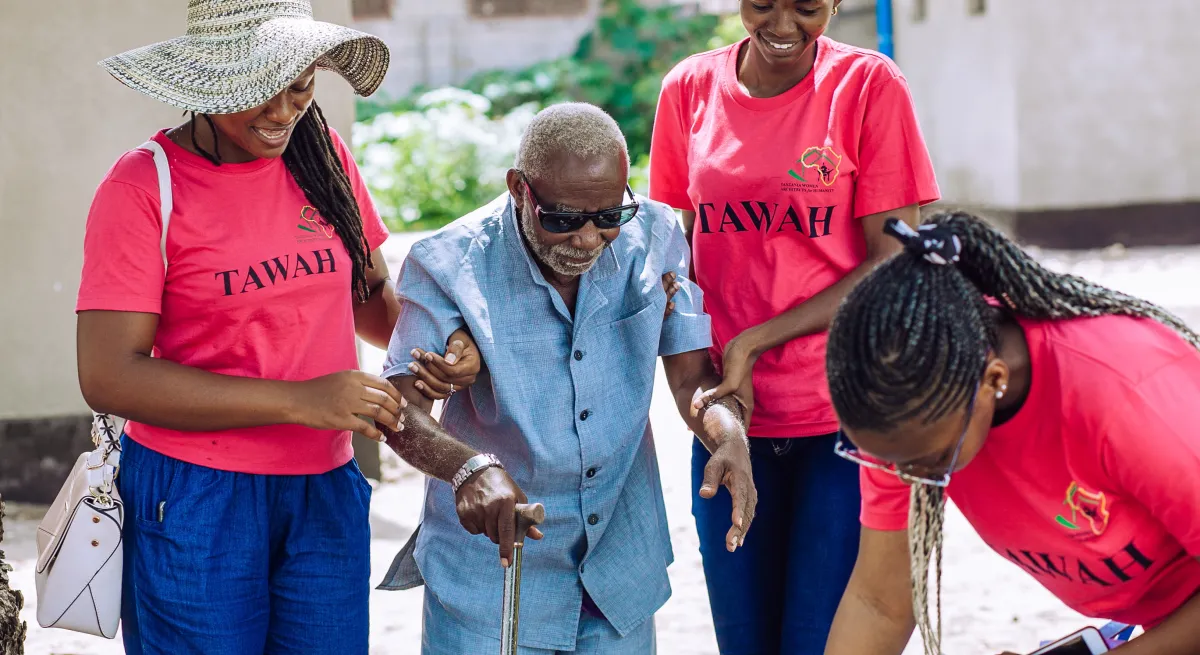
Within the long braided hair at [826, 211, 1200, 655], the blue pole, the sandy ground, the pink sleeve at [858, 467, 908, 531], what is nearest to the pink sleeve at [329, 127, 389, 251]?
the pink sleeve at [858, 467, 908, 531]

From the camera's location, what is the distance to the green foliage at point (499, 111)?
1431 cm

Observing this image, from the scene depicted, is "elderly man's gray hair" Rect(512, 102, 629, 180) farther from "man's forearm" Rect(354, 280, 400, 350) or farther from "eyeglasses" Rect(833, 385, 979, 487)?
"eyeglasses" Rect(833, 385, 979, 487)

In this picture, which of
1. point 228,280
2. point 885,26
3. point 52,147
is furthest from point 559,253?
point 885,26

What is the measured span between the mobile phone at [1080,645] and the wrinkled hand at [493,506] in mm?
975

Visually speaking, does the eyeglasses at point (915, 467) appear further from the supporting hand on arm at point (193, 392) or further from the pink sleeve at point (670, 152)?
the pink sleeve at point (670, 152)

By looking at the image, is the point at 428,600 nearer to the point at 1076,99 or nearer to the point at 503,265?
the point at 503,265

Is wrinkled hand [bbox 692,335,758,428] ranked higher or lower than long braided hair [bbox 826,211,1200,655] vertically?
lower

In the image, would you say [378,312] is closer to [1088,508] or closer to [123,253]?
[123,253]

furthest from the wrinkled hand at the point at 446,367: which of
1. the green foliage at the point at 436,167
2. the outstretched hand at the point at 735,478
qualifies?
the green foliage at the point at 436,167

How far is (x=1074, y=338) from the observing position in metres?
2.16

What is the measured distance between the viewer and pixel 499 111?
17.5 meters

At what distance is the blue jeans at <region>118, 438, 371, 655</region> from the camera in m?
2.81

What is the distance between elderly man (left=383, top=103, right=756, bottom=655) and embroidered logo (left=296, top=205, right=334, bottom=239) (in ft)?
0.77

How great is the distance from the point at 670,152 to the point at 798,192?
1.42 ft
